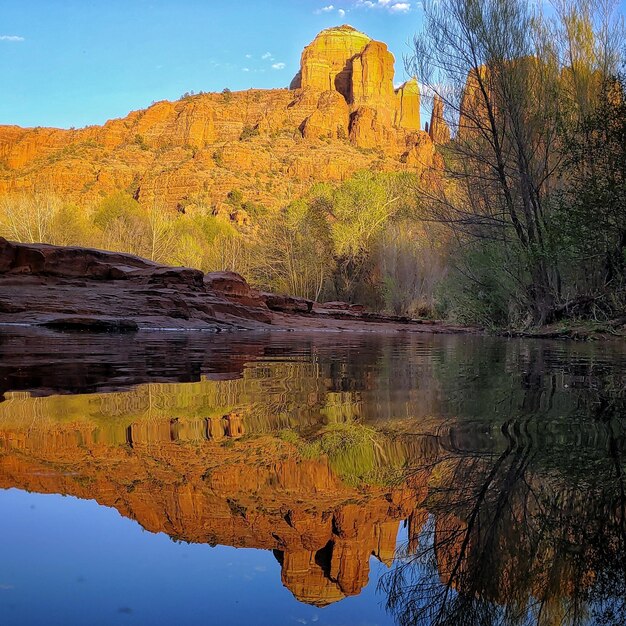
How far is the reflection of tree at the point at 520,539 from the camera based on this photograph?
0.81 meters

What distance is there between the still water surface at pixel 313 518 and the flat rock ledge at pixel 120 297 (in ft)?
41.1

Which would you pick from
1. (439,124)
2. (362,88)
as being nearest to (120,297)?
(439,124)

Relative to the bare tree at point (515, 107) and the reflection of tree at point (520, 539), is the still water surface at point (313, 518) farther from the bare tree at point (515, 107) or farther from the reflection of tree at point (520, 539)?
the bare tree at point (515, 107)

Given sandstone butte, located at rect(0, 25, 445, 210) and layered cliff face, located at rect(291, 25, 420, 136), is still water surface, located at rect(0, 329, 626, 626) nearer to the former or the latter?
sandstone butte, located at rect(0, 25, 445, 210)

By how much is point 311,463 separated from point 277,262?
3537 cm

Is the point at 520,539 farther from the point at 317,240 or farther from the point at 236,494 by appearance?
the point at 317,240

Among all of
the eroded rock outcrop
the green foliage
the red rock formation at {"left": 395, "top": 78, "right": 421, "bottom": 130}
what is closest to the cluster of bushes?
the green foliage

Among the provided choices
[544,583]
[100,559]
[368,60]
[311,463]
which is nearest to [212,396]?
[311,463]

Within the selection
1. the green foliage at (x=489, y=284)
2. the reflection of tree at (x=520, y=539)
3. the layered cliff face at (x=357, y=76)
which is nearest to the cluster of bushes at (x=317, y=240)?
the green foliage at (x=489, y=284)

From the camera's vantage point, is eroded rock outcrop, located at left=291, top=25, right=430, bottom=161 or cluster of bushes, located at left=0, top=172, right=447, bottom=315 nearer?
cluster of bushes, located at left=0, top=172, right=447, bottom=315

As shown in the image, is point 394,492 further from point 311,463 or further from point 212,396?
point 212,396

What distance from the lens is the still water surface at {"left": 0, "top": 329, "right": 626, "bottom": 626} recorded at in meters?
0.80

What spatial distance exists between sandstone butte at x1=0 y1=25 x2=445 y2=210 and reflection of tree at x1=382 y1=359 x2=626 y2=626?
7871 cm

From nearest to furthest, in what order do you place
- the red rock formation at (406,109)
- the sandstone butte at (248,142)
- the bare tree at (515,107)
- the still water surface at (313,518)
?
the still water surface at (313,518)
the bare tree at (515,107)
the sandstone butte at (248,142)
the red rock formation at (406,109)
